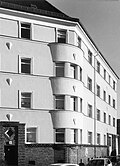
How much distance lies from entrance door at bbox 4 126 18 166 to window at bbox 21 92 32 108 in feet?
9.20

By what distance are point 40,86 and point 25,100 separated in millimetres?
2019

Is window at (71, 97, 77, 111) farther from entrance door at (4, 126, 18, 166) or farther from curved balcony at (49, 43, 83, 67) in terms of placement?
entrance door at (4, 126, 18, 166)

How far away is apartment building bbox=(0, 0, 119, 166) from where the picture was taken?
39594mm

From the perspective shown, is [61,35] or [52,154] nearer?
[52,154]

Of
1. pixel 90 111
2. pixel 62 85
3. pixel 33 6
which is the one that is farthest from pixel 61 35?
pixel 90 111

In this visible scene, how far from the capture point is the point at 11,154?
38688 mm

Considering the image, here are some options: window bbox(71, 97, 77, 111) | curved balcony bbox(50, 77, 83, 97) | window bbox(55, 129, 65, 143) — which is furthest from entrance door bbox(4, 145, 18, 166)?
window bbox(71, 97, 77, 111)

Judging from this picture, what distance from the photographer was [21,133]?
38.8 meters

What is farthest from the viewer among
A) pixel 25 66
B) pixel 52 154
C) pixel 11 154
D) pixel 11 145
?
pixel 52 154

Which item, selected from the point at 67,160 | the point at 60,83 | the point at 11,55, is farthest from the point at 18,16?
the point at 67,160

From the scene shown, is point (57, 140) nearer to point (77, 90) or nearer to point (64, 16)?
point (77, 90)

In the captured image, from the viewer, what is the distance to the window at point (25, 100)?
4088cm

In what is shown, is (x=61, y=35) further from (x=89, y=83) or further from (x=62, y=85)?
(x=89, y=83)

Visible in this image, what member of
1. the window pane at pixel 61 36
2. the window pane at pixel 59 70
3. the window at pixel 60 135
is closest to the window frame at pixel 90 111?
the window at pixel 60 135
